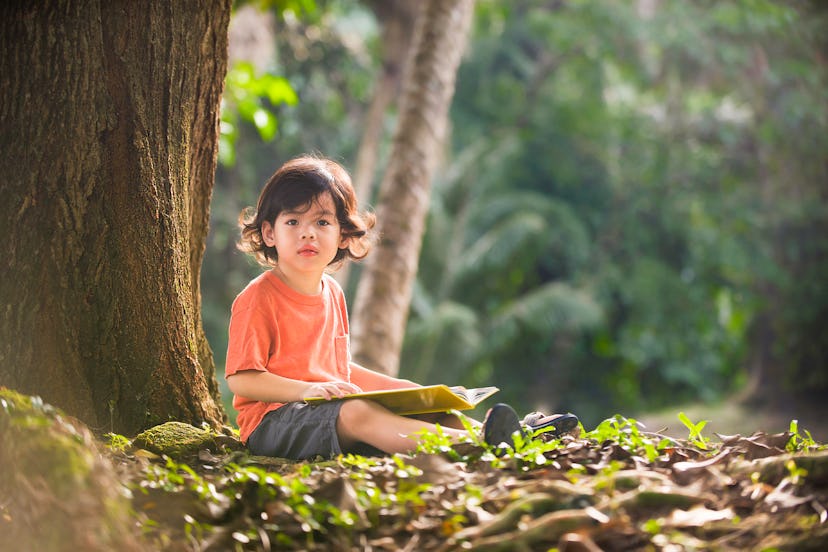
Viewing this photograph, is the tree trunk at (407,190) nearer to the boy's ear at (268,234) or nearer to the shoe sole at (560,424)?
the boy's ear at (268,234)

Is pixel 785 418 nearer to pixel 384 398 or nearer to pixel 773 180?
pixel 773 180

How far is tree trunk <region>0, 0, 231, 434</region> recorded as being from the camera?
11.3 feet

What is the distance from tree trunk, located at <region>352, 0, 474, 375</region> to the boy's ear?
3700 millimetres

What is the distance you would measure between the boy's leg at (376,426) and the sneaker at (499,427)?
28 cm

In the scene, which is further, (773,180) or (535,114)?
(535,114)

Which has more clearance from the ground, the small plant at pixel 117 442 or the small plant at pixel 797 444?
the small plant at pixel 797 444

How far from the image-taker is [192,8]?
3869mm

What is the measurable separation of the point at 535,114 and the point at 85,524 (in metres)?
17.2

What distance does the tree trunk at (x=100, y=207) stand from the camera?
11.3ft

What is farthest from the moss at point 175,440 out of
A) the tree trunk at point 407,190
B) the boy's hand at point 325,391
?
the tree trunk at point 407,190

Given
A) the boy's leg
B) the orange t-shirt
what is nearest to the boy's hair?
the orange t-shirt

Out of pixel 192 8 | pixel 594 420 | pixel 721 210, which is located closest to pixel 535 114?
pixel 721 210

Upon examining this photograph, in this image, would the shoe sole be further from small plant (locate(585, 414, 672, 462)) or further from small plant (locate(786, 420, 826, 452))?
small plant (locate(786, 420, 826, 452))

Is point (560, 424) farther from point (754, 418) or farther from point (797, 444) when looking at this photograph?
point (754, 418)
